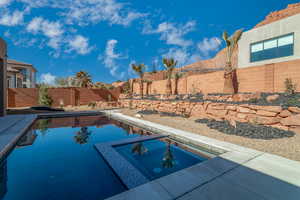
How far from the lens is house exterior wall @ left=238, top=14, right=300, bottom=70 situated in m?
9.72

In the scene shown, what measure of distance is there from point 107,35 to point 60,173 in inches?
896

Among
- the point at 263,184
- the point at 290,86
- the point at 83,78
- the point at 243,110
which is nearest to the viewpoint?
the point at 263,184

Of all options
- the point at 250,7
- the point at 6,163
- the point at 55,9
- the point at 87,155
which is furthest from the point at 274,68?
the point at 250,7

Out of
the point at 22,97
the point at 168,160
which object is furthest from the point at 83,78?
the point at 168,160

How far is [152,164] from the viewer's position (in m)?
3.33

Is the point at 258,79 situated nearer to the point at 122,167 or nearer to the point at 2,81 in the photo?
the point at 122,167

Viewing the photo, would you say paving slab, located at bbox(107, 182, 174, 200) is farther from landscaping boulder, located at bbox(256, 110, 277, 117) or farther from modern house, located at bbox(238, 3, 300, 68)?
modern house, located at bbox(238, 3, 300, 68)

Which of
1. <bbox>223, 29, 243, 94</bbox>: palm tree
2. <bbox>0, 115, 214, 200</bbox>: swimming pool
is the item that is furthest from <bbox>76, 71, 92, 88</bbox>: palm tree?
<bbox>223, 29, 243, 94</bbox>: palm tree

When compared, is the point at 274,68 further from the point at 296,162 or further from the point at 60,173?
the point at 60,173

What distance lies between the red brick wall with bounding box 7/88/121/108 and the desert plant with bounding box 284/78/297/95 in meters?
17.2

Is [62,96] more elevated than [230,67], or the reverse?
[230,67]

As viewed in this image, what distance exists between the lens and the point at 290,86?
6.54 metres

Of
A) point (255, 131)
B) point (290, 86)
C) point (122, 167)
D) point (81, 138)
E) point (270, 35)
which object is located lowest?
point (81, 138)

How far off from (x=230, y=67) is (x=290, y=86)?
285 cm
